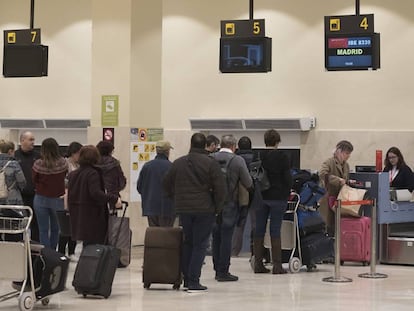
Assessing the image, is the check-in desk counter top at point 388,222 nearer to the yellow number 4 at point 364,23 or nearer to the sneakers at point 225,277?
the yellow number 4 at point 364,23

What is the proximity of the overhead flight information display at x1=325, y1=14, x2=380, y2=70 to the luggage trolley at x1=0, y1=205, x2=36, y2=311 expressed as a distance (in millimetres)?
6299

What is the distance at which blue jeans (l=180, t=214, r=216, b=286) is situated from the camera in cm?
852

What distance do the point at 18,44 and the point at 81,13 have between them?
141 inches

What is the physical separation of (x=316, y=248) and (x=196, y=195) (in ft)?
8.57

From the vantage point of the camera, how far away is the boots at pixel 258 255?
33.3 ft

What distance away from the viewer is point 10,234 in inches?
295

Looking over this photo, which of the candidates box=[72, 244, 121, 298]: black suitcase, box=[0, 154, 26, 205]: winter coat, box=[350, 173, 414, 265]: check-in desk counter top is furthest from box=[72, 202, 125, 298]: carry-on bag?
box=[350, 173, 414, 265]: check-in desk counter top

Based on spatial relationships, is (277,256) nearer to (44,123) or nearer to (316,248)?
(316,248)

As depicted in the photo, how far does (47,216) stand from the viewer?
10.1 m

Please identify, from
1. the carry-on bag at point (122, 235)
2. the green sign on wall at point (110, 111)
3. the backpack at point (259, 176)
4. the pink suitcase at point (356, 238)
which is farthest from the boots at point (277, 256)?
the green sign on wall at point (110, 111)

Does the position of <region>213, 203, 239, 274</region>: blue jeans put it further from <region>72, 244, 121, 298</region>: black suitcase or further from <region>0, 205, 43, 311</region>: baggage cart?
<region>0, 205, 43, 311</region>: baggage cart

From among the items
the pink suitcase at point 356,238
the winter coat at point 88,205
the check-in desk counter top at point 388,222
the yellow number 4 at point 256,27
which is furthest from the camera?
the yellow number 4 at point 256,27

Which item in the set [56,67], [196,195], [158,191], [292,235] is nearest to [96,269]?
[196,195]

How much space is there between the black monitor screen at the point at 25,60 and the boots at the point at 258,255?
16.1ft
